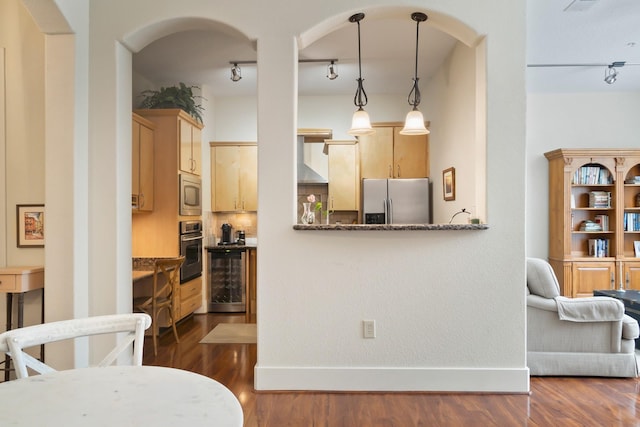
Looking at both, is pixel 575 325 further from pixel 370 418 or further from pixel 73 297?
pixel 73 297

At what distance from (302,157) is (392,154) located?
1.27m

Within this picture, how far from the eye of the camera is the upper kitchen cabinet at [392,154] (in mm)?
5668

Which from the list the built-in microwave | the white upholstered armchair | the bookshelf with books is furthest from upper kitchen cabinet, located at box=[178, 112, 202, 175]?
the bookshelf with books

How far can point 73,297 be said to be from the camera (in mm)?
2764

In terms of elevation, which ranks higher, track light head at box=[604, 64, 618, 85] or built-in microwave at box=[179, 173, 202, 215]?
track light head at box=[604, 64, 618, 85]

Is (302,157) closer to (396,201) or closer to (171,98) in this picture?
(396,201)

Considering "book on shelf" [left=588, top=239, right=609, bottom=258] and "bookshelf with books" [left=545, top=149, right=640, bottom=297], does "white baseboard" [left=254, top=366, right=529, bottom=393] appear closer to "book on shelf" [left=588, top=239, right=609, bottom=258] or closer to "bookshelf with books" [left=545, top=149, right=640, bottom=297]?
"bookshelf with books" [left=545, top=149, right=640, bottom=297]

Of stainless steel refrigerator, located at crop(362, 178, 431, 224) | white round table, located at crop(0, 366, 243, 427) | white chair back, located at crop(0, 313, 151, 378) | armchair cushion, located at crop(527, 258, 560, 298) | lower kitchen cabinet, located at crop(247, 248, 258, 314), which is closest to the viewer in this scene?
white round table, located at crop(0, 366, 243, 427)

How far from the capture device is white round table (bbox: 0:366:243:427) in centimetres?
101

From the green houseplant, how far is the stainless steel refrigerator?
2.33 metres

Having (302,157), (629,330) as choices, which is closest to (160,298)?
(302,157)

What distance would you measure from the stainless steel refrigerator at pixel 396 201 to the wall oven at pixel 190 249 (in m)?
2.09

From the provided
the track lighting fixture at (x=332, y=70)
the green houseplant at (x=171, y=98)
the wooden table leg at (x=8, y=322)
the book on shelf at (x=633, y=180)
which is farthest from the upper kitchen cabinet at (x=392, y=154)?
the wooden table leg at (x=8, y=322)

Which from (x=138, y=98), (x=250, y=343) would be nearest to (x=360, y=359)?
(x=250, y=343)
